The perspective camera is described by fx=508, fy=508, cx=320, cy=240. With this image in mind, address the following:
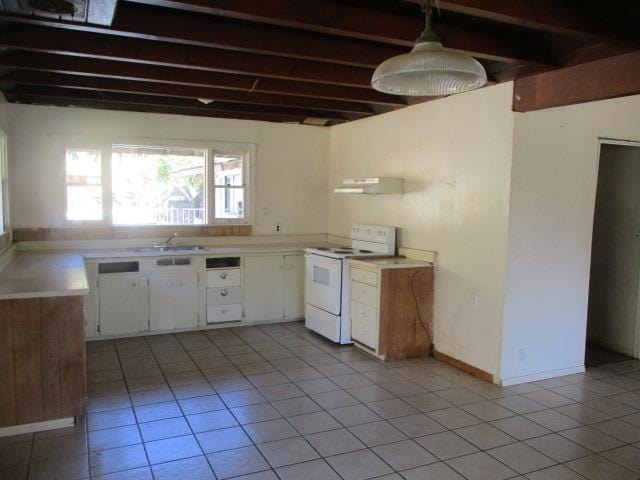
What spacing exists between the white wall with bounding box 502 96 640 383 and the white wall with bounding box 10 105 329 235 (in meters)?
2.99

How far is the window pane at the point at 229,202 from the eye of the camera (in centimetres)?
600

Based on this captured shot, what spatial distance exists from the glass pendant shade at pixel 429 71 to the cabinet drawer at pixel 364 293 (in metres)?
2.43

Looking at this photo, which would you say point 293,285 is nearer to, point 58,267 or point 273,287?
point 273,287

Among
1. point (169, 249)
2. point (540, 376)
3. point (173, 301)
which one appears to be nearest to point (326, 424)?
point (540, 376)

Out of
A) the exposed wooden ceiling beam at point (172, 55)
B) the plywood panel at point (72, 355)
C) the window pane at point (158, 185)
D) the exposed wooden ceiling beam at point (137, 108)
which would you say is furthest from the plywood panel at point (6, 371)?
the exposed wooden ceiling beam at point (137, 108)

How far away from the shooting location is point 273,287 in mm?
5801

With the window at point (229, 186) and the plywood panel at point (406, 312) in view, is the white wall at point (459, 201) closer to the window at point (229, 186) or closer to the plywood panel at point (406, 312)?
the plywood panel at point (406, 312)

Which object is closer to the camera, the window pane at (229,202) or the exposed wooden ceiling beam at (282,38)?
the exposed wooden ceiling beam at (282,38)

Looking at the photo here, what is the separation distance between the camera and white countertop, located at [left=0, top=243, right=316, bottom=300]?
3107mm

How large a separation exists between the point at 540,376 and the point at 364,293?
1.62 metres

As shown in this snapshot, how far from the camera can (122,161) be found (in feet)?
18.1

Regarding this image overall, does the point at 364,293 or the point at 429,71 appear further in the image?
the point at 364,293

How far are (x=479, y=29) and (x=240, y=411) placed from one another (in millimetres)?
2960

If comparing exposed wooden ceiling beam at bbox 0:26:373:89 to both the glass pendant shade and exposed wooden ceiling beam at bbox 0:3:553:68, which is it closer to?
exposed wooden ceiling beam at bbox 0:3:553:68
